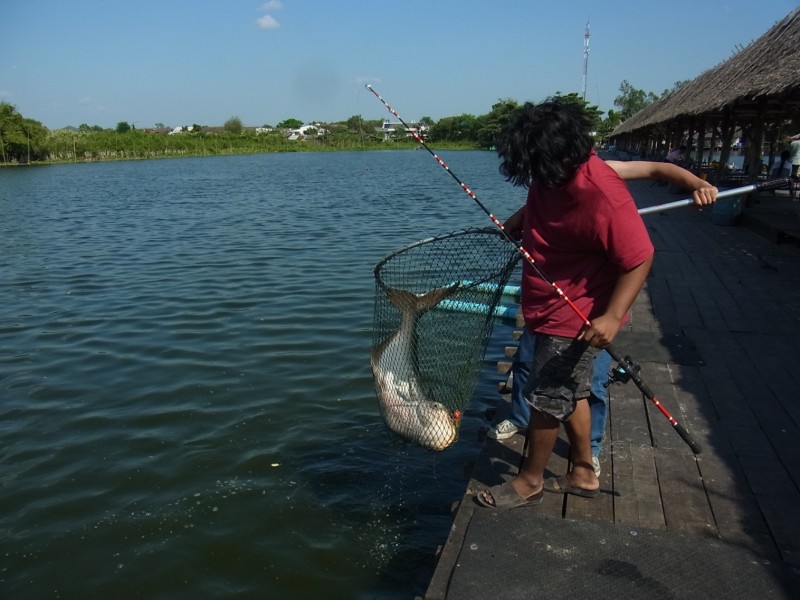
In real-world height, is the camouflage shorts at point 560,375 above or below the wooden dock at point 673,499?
above

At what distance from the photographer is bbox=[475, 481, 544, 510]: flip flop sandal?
133 inches

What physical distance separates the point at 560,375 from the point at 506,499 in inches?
29.2

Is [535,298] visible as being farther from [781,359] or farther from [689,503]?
[781,359]

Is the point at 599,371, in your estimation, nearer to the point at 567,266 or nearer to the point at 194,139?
the point at 567,266

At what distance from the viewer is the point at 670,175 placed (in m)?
3.28

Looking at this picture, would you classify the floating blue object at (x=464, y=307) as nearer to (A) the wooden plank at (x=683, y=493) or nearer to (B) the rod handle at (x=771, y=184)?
(A) the wooden plank at (x=683, y=493)

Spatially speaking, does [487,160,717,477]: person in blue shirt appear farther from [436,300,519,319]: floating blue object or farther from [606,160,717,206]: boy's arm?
[436,300,519,319]: floating blue object

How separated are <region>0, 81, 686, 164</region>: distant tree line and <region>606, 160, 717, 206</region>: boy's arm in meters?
0.41

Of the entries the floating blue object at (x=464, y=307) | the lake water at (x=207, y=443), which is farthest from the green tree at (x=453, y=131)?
the floating blue object at (x=464, y=307)

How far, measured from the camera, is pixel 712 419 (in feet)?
14.0

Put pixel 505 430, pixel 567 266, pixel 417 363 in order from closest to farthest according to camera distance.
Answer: pixel 567 266
pixel 505 430
pixel 417 363

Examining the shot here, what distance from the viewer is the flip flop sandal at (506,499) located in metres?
3.37

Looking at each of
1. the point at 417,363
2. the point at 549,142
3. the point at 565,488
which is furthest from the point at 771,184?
the point at 417,363

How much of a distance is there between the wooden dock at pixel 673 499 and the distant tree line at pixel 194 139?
196cm
